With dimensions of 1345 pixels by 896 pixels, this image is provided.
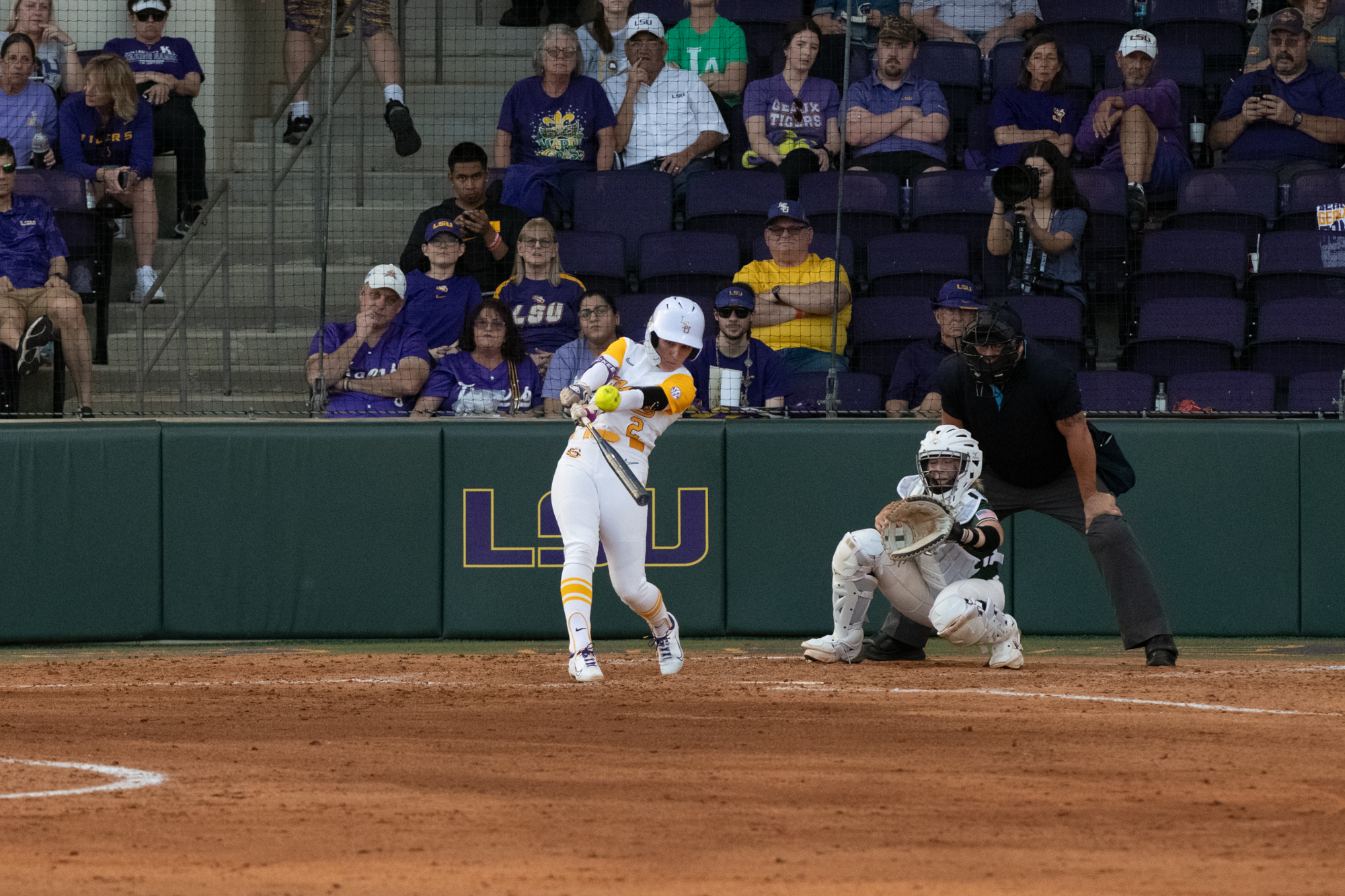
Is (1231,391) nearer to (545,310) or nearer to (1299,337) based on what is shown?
(1299,337)

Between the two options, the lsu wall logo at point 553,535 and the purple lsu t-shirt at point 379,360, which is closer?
the lsu wall logo at point 553,535

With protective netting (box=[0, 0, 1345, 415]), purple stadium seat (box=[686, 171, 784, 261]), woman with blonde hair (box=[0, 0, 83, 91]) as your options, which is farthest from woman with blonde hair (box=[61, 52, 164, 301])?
purple stadium seat (box=[686, 171, 784, 261])

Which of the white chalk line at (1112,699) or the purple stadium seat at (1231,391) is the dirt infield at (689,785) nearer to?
the white chalk line at (1112,699)

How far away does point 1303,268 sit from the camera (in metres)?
9.73

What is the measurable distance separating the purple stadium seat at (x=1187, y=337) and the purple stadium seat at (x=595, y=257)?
3146 millimetres

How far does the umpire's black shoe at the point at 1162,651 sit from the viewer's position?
7.24 m

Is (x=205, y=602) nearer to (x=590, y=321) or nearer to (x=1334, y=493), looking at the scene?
(x=590, y=321)

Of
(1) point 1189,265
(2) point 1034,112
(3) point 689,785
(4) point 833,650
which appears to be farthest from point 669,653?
(2) point 1034,112

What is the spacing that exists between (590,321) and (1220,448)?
380cm

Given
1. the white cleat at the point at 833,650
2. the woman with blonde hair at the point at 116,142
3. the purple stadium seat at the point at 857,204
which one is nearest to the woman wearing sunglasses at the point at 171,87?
the woman with blonde hair at the point at 116,142

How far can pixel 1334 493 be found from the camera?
9.33 meters

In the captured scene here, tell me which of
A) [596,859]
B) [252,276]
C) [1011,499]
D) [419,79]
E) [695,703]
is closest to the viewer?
[596,859]

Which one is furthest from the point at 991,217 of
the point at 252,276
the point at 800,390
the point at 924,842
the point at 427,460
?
the point at 924,842

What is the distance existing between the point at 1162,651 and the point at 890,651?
1322 mm
